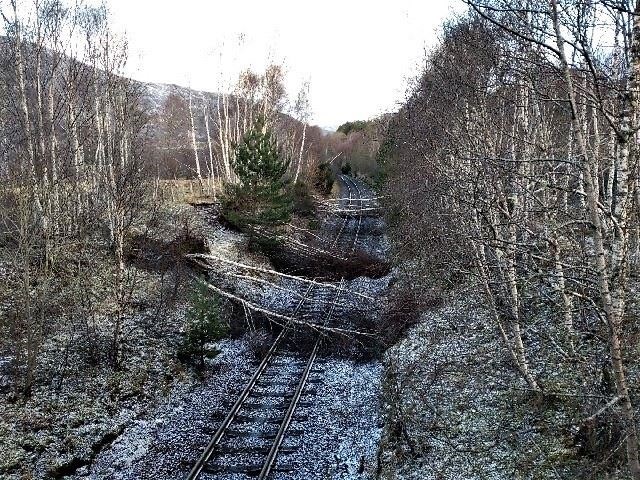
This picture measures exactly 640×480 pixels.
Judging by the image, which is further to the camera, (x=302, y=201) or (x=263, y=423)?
(x=302, y=201)

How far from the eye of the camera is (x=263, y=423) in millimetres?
10742

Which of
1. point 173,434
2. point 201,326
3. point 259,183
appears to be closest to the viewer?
point 173,434

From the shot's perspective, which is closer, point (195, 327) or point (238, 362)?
point (195, 327)

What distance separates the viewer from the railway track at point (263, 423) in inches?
357

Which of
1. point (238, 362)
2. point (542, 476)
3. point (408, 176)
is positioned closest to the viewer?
point (542, 476)

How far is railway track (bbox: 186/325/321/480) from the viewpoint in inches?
357

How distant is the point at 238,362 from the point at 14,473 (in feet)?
21.0

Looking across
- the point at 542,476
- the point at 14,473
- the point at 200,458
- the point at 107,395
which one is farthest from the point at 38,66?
the point at 542,476

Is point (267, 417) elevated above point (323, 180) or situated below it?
below

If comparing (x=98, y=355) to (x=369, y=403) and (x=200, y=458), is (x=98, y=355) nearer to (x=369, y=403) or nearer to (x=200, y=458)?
(x=200, y=458)

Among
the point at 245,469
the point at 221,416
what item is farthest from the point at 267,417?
the point at 245,469

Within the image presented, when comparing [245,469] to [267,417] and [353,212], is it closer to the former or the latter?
[267,417]

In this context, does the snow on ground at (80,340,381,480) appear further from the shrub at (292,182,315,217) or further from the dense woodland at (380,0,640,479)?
the shrub at (292,182,315,217)

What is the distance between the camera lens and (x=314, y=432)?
1041 cm
